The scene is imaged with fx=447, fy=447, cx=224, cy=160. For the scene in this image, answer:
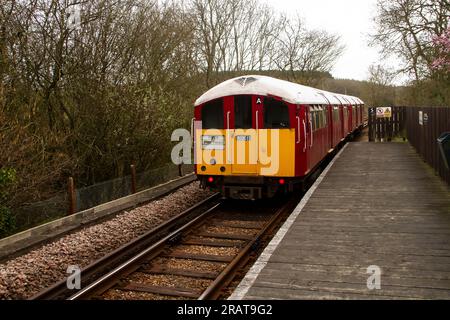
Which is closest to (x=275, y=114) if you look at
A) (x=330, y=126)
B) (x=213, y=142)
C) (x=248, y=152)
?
(x=248, y=152)

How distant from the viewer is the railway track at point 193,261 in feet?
20.4

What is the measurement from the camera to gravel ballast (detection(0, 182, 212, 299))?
6395 mm

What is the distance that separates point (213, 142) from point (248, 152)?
A: 92 cm

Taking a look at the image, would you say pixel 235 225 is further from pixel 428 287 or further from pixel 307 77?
pixel 307 77

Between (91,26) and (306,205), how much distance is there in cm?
848

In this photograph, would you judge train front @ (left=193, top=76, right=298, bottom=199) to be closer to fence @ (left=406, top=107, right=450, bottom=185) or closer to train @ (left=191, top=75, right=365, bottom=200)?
train @ (left=191, top=75, right=365, bottom=200)

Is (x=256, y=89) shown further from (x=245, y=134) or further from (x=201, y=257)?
(x=201, y=257)

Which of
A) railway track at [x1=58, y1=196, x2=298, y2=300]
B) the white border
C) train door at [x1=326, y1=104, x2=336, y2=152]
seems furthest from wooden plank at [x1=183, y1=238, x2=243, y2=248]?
train door at [x1=326, y1=104, x2=336, y2=152]

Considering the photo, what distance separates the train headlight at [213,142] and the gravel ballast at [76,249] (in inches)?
70.2

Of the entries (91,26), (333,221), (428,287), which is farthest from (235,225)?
(91,26)

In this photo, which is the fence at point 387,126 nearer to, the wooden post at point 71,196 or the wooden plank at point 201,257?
the wooden post at point 71,196

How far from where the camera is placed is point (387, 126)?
25.6 meters

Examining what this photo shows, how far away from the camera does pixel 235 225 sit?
31.9 ft

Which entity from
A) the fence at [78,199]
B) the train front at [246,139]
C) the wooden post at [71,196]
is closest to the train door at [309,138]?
the train front at [246,139]
